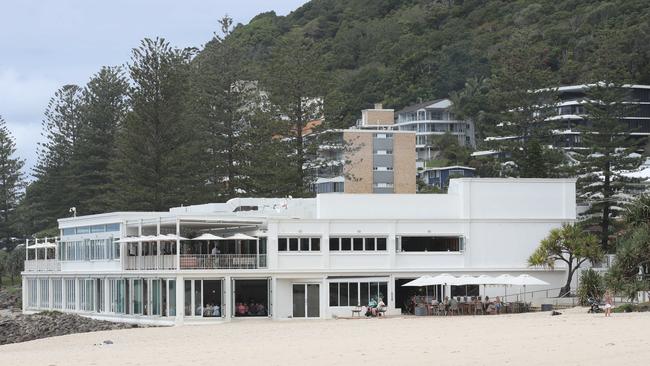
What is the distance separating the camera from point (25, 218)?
268ft

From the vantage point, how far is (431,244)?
4397 cm

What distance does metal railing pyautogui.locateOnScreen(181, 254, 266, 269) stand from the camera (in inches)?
1630

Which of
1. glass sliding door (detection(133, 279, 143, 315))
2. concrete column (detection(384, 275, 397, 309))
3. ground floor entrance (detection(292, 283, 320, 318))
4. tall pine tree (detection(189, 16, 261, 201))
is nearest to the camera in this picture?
ground floor entrance (detection(292, 283, 320, 318))

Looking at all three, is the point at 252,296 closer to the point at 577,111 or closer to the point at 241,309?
the point at 241,309

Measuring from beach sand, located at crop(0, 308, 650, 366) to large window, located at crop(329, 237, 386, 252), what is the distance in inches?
177

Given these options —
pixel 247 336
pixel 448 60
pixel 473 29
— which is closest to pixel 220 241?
pixel 247 336

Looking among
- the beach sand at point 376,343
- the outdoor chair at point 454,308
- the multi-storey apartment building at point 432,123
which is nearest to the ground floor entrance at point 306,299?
the beach sand at point 376,343

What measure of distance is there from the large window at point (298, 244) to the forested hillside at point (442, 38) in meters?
44.5

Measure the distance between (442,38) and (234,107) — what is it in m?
71.6

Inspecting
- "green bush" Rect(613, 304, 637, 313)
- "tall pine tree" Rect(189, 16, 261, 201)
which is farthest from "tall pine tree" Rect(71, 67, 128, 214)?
"green bush" Rect(613, 304, 637, 313)

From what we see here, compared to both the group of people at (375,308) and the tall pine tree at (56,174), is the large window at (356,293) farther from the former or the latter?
the tall pine tree at (56,174)

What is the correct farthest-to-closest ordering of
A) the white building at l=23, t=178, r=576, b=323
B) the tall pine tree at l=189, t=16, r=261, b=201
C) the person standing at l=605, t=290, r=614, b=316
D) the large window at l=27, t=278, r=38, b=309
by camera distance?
the tall pine tree at l=189, t=16, r=261, b=201, the large window at l=27, t=278, r=38, b=309, the white building at l=23, t=178, r=576, b=323, the person standing at l=605, t=290, r=614, b=316

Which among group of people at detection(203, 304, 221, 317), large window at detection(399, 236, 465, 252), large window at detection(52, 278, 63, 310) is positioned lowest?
large window at detection(52, 278, 63, 310)

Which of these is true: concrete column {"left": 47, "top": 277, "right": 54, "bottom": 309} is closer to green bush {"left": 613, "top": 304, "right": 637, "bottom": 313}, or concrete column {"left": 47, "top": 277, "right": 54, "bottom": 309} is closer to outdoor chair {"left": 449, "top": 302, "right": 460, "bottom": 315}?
outdoor chair {"left": 449, "top": 302, "right": 460, "bottom": 315}
